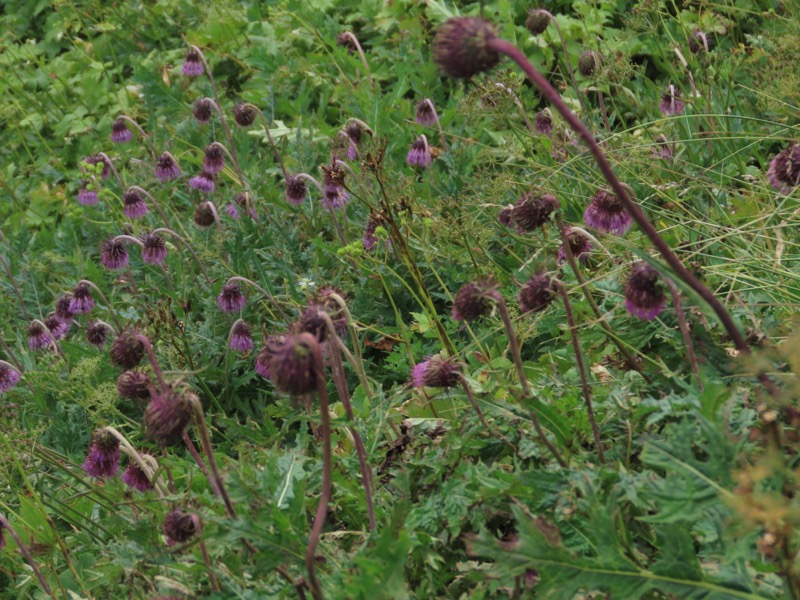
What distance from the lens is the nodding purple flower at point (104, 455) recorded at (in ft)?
6.49

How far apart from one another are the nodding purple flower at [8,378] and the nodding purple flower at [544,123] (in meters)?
1.97

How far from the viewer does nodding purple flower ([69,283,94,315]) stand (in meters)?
3.05

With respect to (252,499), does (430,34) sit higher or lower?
lower

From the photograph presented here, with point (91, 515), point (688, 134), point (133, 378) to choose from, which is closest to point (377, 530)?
point (133, 378)

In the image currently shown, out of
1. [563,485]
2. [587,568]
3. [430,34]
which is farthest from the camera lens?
[430,34]

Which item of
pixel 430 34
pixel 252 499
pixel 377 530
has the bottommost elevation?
pixel 430 34

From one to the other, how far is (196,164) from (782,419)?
10.8 ft

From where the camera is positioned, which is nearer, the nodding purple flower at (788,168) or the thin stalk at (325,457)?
the thin stalk at (325,457)

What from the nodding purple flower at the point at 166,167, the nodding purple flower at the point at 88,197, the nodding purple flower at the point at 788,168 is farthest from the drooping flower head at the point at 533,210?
the nodding purple flower at the point at 88,197

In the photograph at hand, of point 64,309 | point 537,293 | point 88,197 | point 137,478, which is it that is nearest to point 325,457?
point 537,293

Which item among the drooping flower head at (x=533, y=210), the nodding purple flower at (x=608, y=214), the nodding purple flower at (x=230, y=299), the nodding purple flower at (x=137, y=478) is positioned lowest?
the nodding purple flower at (x=230, y=299)

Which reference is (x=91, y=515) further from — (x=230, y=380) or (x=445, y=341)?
(x=445, y=341)

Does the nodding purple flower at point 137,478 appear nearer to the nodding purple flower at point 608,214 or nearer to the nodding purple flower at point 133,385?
the nodding purple flower at point 133,385

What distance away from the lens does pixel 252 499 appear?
4.98ft
